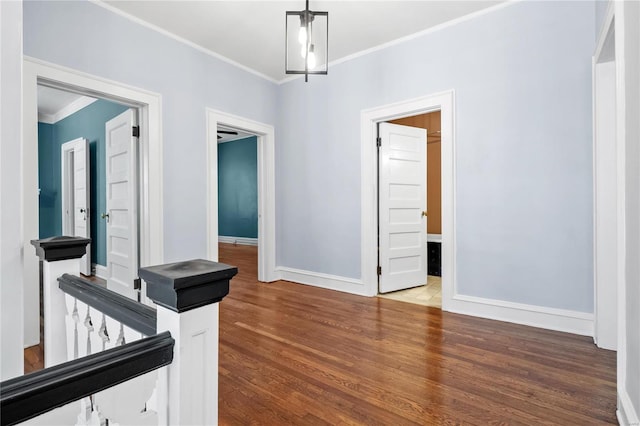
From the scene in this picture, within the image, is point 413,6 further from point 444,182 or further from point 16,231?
point 16,231

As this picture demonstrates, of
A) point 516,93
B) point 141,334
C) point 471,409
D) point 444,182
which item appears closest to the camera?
point 141,334

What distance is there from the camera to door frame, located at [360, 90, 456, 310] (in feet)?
10.3

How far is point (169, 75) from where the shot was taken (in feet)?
10.9

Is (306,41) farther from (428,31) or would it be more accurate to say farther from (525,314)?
(525,314)

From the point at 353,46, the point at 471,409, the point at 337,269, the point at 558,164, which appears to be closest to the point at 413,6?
the point at 353,46

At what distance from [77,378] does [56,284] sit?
918mm

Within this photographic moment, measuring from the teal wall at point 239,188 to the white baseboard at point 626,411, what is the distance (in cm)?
726

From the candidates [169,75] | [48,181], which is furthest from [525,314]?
[48,181]

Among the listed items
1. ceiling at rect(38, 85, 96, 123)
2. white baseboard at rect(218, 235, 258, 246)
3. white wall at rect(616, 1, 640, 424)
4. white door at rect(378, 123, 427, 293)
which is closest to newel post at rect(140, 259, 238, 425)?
white wall at rect(616, 1, 640, 424)

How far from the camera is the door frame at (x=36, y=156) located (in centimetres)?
242

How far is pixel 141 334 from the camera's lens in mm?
847

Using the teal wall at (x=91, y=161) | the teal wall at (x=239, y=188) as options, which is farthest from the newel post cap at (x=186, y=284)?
the teal wall at (x=239, y=188)

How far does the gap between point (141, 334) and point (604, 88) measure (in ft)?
10.3

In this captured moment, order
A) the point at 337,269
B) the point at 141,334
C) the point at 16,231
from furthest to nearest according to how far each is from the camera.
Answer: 1. the point at 337,269
2. the point at 16,231
3. the point at 141,334
